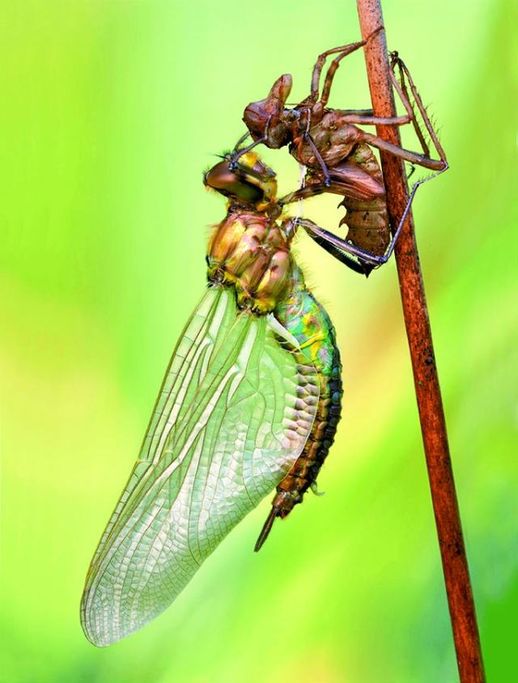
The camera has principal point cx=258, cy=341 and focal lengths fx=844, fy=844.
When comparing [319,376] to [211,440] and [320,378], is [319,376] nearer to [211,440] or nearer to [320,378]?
[320,378]

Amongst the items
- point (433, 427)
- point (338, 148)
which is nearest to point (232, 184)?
point (338, 148)

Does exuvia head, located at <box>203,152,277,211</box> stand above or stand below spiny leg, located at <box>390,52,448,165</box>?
below

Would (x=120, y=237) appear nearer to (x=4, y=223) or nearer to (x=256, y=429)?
(x=4, y=223)

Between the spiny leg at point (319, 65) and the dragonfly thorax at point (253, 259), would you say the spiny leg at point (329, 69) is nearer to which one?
the spiny leg at point (319, 65)

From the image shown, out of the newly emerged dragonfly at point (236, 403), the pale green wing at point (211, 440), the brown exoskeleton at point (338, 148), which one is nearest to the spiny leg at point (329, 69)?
the brown exoskeleton at point (338, 148)

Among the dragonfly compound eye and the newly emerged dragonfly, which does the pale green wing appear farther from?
the dragonfly compound eye

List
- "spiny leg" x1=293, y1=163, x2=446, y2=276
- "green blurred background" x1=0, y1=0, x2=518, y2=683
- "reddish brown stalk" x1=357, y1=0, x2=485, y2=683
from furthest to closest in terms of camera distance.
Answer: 1. "green blurred background" x1=0, y1=0, x2=518, y2=683
2. "spiny leg" x1=293, y1=163, x2=446, y2=276
3. "reddish brown stalk" x1=357, y1=0, x2=485, y2=683

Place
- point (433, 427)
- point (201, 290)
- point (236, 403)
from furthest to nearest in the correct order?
point (201, 290) < point (236, 403) < point (433, 427)

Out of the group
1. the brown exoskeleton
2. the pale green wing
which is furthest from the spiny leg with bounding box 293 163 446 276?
the pale green wing

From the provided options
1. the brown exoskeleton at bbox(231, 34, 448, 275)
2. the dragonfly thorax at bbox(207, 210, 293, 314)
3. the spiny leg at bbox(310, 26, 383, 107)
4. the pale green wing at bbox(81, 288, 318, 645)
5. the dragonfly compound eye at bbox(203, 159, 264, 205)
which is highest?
the spiny leg at bbox(310, 26, 383, 107)
